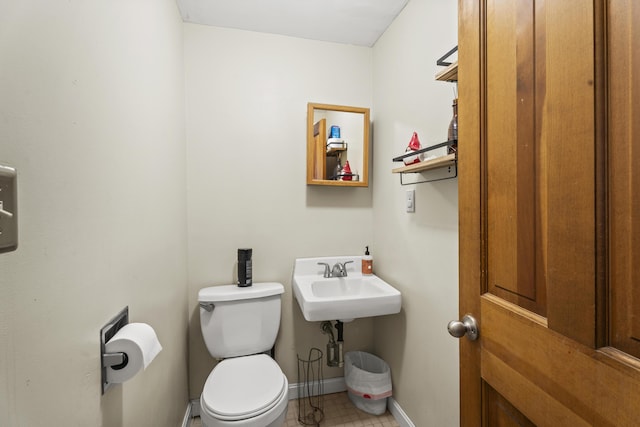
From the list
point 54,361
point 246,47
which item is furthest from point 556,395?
point 246,47

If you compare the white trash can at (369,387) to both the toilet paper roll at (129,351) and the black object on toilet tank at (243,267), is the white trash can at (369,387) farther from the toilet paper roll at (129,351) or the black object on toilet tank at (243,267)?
the toilet paper roll at (129,351)

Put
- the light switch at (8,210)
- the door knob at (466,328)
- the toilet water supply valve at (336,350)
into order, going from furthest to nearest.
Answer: the toilet water supply valve at (336,350) → the door knob at (466,328) → the light switch at (8,210)

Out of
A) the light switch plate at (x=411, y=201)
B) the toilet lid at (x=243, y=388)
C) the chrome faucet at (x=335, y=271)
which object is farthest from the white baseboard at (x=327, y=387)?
the light switch plate at (x=411, y=201)

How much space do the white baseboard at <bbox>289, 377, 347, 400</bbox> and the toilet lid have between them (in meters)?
0.53

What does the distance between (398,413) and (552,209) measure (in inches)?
64.0

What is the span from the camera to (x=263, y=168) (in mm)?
1846

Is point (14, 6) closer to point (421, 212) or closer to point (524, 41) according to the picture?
point (524, 41)

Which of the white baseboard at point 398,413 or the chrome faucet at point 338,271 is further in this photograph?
the chrome faucet at point 338,271

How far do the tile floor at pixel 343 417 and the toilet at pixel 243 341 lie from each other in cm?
43

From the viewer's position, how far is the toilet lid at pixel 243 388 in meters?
1.15

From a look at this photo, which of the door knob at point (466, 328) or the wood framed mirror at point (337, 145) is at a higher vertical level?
the wood framed mirror at point (337, 145)

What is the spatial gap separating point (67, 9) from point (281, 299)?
1605 mm

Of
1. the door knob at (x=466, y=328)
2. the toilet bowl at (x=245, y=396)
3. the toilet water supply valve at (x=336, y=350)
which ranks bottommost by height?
the toilet water supply valve at (x=336, y=350)

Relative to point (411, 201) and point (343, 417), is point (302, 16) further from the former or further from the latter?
point (343, 417)
